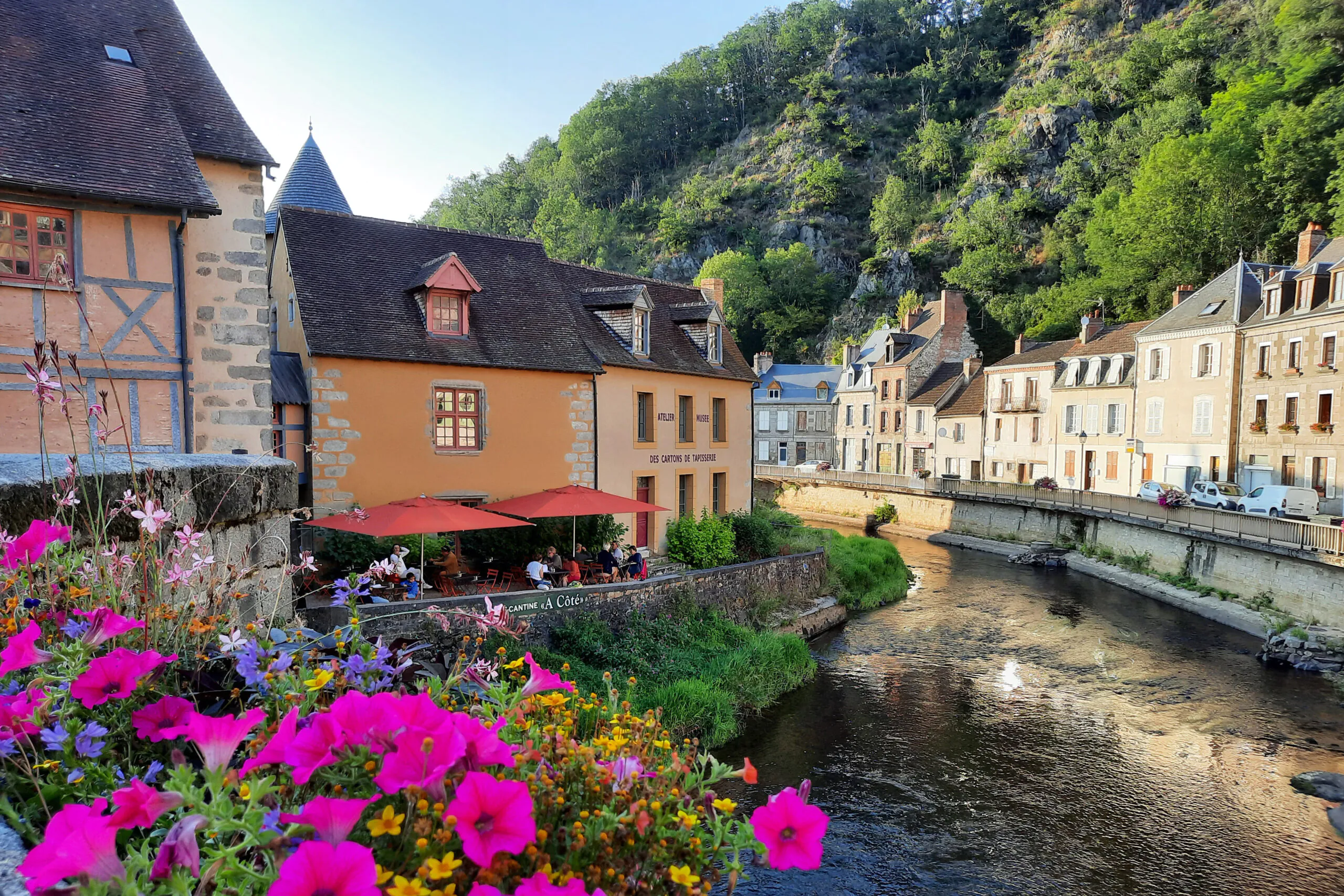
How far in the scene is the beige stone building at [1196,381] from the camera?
28.2 metres

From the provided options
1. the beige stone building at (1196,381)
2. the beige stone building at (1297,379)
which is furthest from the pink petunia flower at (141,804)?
the beige stone building at (1196,381)

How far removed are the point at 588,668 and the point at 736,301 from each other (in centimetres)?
5492

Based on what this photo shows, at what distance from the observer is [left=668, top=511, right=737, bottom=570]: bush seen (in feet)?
65.3

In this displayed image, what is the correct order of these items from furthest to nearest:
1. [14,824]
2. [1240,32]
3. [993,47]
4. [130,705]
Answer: [993,47]
[1240,32]
[130,705]
[14,824]

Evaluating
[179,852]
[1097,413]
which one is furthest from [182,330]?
[1097,413]

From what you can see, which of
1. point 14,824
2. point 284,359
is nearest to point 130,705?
point 14,824

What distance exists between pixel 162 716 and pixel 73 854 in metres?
0.82

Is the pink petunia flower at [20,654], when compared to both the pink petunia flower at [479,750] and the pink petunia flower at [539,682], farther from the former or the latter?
the pink petunia flower at [539,682]

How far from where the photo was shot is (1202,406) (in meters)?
29.2

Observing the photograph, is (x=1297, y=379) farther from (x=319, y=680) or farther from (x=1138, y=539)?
(x=319, y=680)

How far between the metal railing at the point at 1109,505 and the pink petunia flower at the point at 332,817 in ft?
76.5

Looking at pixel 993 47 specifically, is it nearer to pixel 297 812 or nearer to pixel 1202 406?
pixel 1202 406

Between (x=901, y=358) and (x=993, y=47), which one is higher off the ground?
(x=993, y=47)

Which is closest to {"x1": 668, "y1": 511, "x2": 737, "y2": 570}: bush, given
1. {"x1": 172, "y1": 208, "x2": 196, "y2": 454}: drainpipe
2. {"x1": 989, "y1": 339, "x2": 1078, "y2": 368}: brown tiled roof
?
{"x1": 172, "y1": 208, "x2": 196, "y2": 454}: drainpipe
